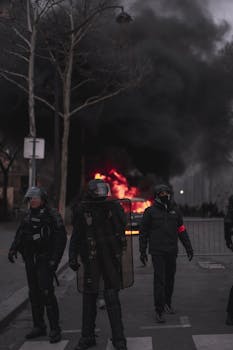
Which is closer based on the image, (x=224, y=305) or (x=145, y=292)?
(x=224, y=305)

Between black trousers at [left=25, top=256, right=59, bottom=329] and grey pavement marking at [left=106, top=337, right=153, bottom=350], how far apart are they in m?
0.60

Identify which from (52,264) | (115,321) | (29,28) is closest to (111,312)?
(115,321)

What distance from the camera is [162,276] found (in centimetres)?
641

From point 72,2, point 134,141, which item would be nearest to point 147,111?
point 134,141

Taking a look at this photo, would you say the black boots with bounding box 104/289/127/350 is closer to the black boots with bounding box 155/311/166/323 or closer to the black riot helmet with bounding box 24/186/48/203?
the black riot helmet with bounding box 24/186/48/203

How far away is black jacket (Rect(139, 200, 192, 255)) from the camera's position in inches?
255

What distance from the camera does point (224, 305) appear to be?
7387 mm

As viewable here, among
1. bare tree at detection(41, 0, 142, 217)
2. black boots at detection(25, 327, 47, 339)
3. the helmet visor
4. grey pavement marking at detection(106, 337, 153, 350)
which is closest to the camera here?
the helmet visor

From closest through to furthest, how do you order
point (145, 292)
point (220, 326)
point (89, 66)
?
point (220, 326), point (145, 292), point (89, 66)

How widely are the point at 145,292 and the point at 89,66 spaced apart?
20.0 meters

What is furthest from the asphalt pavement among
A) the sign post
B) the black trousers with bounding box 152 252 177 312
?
the sign post

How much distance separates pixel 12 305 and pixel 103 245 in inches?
107

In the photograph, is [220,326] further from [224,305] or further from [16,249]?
[16,249]

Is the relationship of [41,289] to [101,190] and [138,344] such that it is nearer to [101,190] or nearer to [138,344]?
[138,344]
